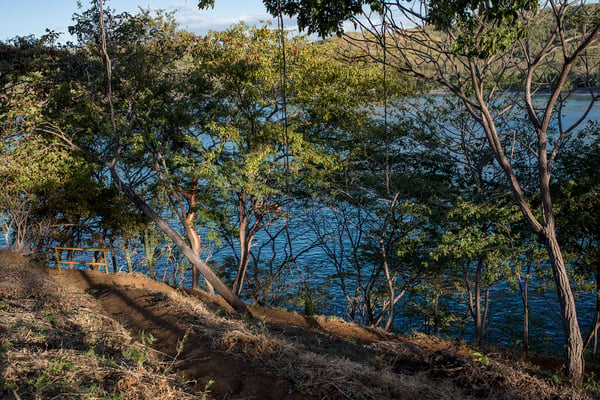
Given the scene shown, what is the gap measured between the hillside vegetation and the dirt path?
0.06 feet

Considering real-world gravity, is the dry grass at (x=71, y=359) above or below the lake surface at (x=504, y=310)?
above

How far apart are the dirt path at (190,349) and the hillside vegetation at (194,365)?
0.02m

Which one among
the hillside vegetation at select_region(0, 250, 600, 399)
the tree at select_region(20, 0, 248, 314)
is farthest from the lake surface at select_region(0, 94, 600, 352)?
the hillside vegetation at select_region(0, 250, 600, 399)

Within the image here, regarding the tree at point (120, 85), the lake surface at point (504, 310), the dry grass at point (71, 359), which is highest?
the tree at point (120, 85)

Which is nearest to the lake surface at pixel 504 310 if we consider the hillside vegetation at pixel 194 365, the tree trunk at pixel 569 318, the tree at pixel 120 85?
the tree at pixel 120 85

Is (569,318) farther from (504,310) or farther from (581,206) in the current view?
(504,310)

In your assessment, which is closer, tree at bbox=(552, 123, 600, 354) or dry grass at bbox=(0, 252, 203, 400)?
dry grass at bbox=(0, 252, 203, 400)

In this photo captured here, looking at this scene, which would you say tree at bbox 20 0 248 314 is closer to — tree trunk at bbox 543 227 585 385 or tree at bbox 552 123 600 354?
tree trunk at bbox 543 227 585 385

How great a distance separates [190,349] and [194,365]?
78cm

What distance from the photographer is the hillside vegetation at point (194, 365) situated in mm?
5449

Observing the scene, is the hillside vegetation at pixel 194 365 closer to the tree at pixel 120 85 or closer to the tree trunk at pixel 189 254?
the tree trunk at pixel 189 254

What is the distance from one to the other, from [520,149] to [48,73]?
56.6 ft

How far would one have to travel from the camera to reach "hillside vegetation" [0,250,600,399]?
5449mm

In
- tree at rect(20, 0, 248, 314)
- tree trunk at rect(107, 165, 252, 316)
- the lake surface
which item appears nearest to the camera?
tree trunk at rect(107, 165, 252, 316)
